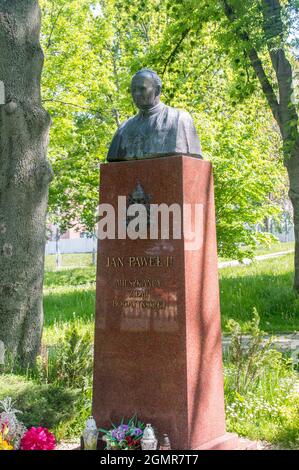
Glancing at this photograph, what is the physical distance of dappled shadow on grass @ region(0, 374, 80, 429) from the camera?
634 centimetres

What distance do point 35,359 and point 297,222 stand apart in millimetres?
7142

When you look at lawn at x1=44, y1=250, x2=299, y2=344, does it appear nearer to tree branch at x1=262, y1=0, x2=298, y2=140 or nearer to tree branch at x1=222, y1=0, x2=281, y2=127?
tree branch at x1=262, y1=0, x2=298, y2=140

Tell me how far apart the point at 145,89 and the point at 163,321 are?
209 cm

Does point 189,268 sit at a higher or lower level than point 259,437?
higher

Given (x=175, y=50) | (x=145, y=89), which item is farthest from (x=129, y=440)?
(x=175, y=50)

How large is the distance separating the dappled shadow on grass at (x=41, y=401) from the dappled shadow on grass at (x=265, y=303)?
19.7 ft

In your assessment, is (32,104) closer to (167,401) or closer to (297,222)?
(167,401)

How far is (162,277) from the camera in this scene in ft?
18.3

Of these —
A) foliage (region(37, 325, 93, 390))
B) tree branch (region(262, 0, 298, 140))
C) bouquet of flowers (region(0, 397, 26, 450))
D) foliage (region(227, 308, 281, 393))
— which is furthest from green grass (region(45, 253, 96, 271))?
bouquet of flowers (region(0, 397, 26, 450))

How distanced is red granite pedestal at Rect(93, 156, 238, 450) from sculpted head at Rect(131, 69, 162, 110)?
0.63 meters

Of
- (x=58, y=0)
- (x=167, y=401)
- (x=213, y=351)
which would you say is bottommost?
(x=167, y=401)

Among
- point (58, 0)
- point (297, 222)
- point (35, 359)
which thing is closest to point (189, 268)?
point (35, 359)

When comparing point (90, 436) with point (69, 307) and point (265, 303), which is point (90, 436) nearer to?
point (265, 303)

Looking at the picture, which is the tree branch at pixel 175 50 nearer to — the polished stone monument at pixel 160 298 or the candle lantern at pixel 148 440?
the polished stone monument at pixel 160 298
